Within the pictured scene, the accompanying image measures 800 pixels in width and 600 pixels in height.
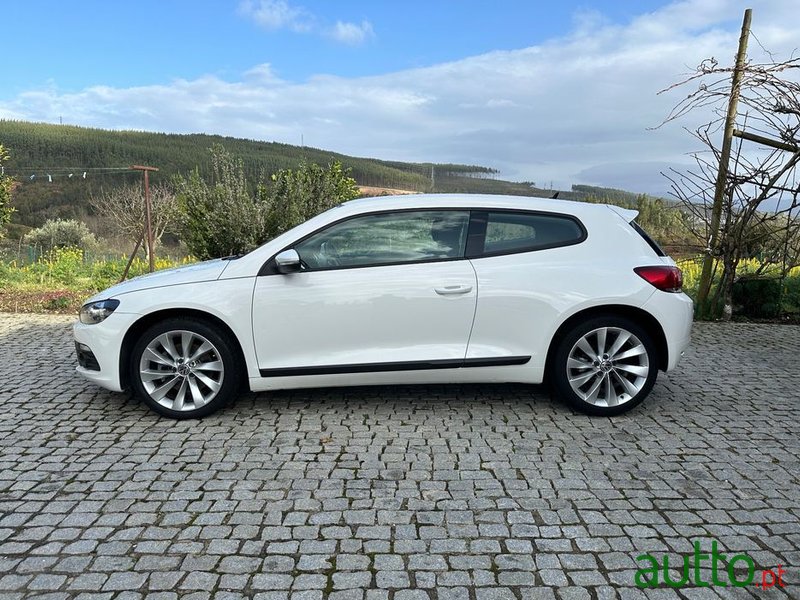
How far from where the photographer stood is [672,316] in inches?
180

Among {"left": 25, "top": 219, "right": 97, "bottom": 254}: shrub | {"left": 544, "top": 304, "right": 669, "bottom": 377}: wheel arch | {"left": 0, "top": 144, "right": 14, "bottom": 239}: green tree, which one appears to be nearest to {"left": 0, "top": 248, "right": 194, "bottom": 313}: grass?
{"left": 0, "top": 144, "right": 14, "bottom": 239}: green tree

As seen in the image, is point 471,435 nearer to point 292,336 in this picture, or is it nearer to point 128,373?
point 292,336

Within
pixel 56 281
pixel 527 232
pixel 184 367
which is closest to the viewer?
pixel 184 367

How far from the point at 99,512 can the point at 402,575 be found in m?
1.68

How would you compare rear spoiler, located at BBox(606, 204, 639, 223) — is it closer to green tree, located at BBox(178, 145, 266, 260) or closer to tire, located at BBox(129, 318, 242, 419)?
tire, located at BBox(129, 318, 242, 419)

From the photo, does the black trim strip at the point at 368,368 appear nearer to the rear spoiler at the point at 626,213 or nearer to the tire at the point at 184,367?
the tire at the point at 184,367

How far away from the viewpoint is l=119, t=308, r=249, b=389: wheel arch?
4.47 metres

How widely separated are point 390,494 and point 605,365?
2128mm

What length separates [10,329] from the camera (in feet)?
26.4

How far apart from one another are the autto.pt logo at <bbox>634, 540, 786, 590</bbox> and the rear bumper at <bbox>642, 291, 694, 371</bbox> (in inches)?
82.4

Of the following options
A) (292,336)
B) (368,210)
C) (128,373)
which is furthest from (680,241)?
(128,373)

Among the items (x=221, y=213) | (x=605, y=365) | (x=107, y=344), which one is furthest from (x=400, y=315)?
(x=221, y=213)

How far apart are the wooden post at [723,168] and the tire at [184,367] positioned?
720cm

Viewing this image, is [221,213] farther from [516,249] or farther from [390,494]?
[390,494]
